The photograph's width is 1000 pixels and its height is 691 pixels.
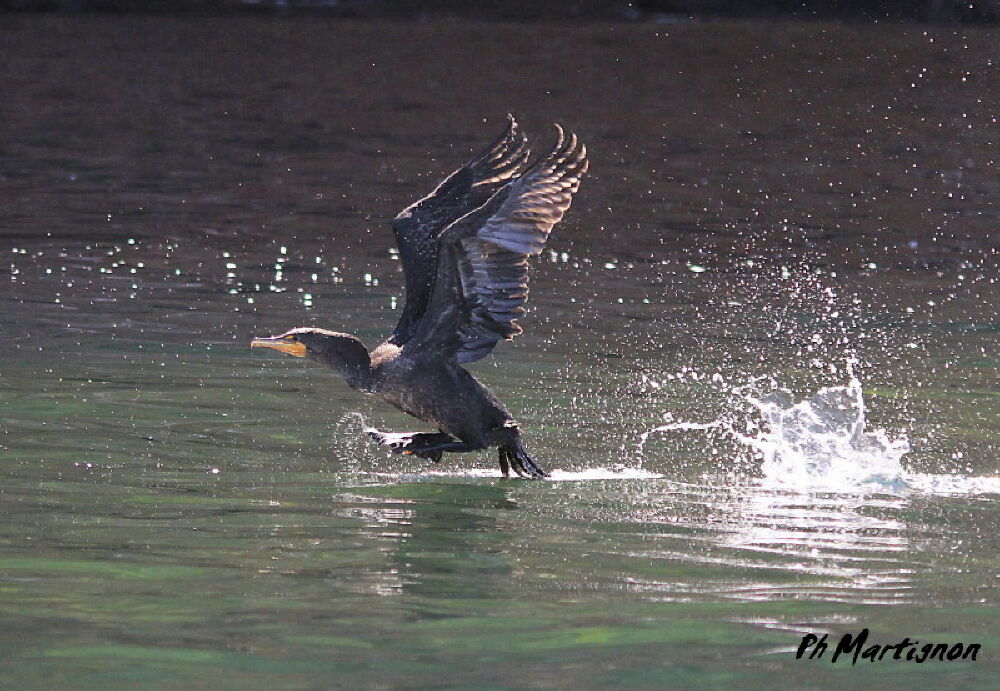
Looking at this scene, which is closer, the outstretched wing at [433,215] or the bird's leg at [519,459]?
the bird's leg at [519,459]

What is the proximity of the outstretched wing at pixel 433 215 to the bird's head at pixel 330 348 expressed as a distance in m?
0.24

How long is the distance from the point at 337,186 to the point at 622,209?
308 centimetres

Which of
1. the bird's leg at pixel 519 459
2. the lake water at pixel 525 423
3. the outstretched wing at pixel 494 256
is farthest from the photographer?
the bird's leg at pixel 519 459

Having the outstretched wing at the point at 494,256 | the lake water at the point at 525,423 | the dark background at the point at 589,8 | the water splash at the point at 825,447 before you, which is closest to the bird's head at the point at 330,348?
the outstretched wing at the point at 494,256

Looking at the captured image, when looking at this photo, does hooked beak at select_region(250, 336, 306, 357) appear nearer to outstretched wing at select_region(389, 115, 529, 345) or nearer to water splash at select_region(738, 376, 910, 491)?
outstretched wing at select_region(389, 115, 529, 345)

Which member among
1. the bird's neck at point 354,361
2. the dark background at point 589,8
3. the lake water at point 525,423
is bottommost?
the lake water at point 525,423

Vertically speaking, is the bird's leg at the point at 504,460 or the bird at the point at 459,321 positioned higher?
the bird at the point at 459,321

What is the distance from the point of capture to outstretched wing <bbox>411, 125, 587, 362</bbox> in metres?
7.68

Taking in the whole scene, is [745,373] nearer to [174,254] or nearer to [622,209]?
[174,254]

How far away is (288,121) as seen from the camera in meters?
24.9

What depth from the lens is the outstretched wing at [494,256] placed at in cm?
768

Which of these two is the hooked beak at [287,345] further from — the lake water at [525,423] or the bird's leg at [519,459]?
the bird's leg at [519,459]

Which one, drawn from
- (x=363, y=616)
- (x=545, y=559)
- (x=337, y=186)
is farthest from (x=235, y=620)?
(x=337, y=186)

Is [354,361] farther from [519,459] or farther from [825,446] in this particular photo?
[825,446]
